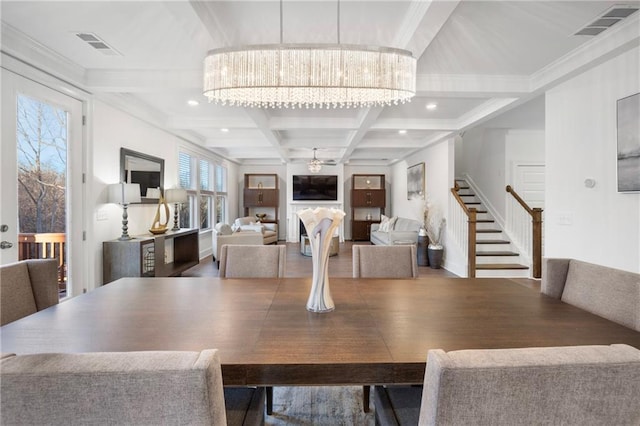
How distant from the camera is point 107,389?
609 millimetres

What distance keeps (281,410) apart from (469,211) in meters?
4.25

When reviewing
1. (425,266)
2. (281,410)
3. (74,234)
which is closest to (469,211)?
(425,266)

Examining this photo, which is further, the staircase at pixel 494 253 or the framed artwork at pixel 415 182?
the framed artwork at pixel 415 182

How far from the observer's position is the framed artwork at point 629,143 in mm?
2443

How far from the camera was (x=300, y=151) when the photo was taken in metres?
8.51

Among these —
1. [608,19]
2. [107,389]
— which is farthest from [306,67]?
[608,19]

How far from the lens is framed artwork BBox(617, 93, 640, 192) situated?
2.44m

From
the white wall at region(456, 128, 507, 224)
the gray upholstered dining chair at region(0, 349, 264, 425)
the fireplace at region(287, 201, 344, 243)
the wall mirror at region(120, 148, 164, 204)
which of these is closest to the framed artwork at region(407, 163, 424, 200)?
the white wall at region(456, 128, 507, 224)

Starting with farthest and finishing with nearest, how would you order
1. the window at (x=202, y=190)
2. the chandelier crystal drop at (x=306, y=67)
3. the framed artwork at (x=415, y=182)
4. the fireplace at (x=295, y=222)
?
the fireplace at (x=295, y=222) < the framed artwork at (x=415, y=182) < the window at (x=202, y=190) < the chandelier crystal drop at (x=306, y=67)

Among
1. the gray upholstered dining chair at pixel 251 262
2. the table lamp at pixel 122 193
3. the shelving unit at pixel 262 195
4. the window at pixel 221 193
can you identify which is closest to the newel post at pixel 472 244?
the gray upholstered dining chair at pixel 251 262

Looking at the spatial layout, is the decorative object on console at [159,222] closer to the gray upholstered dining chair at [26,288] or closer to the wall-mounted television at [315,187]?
the gray upholstered dining chair at [26,288]

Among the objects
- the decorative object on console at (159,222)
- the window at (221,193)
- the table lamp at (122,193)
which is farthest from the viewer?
the window at (221,193)

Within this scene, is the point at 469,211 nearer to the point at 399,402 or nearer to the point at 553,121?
the point at 553,121

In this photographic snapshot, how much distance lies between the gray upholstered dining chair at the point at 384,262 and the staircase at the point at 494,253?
3.40 m
